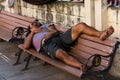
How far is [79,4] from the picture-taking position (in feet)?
21.3

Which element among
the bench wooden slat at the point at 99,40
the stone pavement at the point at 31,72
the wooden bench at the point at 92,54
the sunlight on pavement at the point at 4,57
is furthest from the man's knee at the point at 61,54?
the sunlight on pavement at the point at 4,57

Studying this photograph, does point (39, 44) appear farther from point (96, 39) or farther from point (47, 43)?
point (96, 39)

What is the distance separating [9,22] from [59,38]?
121 inches

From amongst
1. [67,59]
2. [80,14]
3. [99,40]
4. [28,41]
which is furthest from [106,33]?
[28,41]

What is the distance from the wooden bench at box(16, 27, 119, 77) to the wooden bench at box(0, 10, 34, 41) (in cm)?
201

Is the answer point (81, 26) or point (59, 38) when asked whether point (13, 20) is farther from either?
point (81, 26)

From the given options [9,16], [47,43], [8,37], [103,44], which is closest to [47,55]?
[47,43]

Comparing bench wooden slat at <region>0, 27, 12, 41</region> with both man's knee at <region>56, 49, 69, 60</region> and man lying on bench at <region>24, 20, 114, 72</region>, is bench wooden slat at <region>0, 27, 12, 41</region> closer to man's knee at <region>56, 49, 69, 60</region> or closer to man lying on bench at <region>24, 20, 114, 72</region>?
man lying on bench at <region>24, 20, 114, 72</region>

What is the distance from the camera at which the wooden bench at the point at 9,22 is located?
7.83 metres

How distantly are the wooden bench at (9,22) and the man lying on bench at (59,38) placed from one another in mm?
1286

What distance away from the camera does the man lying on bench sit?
17.1 feet

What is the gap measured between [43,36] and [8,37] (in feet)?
5.84

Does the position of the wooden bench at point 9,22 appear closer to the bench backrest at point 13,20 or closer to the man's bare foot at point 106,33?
the bench backrest at point 13,20

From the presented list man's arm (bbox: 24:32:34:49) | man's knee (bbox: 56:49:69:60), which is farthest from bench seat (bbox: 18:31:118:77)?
man's arm (bbox: 24:32:34:49)
